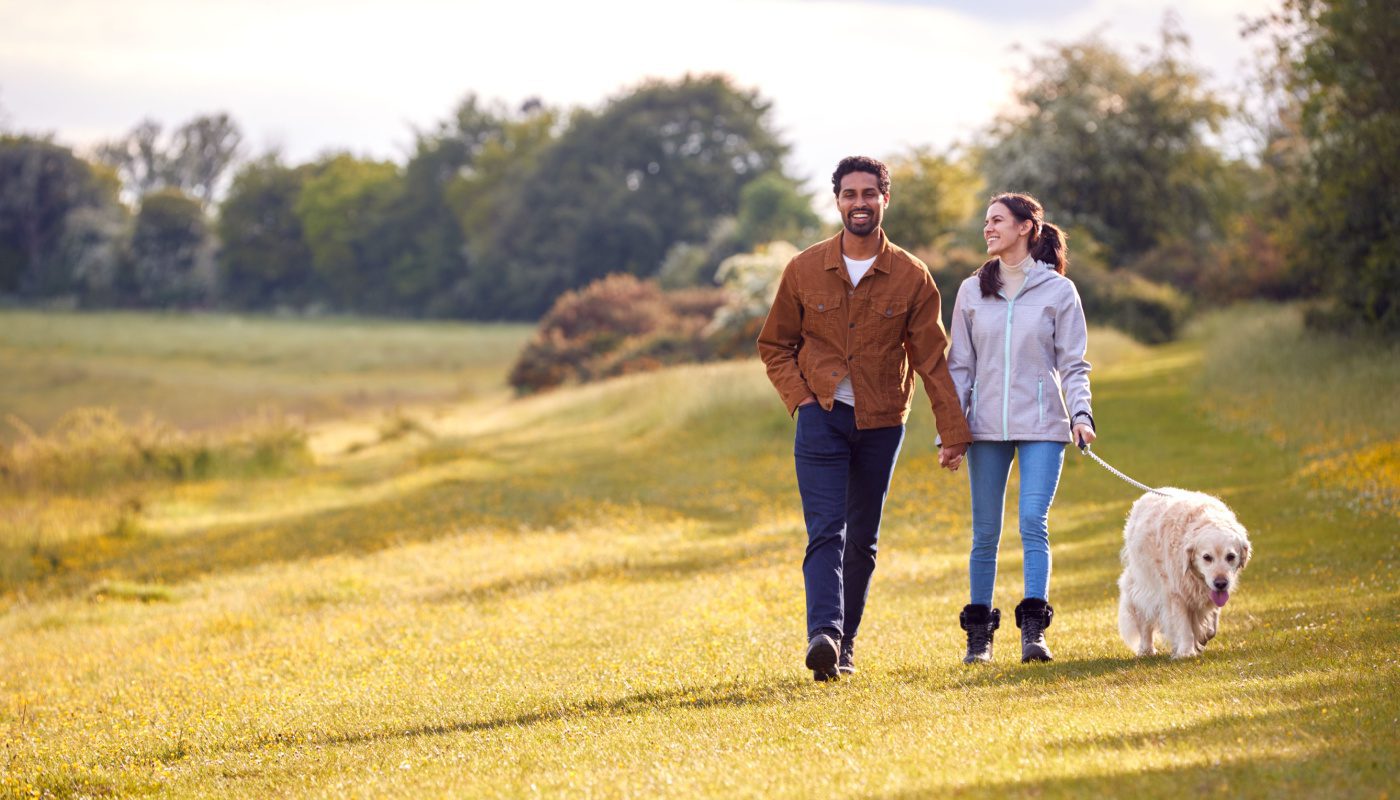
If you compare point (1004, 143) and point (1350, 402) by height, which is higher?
point (1004, 143)

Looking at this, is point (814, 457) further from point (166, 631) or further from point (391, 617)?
point (166, 631)

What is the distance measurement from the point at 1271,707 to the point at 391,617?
8.25m

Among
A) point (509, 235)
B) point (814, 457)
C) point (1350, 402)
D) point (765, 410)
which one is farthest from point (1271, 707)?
point (509, 235)

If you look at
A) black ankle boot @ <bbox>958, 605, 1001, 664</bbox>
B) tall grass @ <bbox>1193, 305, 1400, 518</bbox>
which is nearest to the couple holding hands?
black ankle boot @ <bbox>958, 605, 1001, 664</bbox>

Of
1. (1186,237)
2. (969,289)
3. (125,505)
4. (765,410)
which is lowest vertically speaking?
(125,505)

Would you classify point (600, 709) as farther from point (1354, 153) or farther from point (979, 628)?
point (1354, 153)

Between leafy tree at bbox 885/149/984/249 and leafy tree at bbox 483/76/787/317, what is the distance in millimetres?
26066

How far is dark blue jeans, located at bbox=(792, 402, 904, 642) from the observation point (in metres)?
7.25

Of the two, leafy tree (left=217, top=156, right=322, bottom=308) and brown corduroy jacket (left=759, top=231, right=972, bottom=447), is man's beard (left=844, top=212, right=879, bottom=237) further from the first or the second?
leafy tree (left=217, top=156, right=322, bottom=308)

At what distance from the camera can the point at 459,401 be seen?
47.9 m

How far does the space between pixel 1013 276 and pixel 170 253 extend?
85.2 meters

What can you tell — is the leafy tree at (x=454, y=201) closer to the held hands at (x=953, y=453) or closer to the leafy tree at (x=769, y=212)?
the leafy tree at (x=769, y=212)

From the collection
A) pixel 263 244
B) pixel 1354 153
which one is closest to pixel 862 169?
pixel 1354 153

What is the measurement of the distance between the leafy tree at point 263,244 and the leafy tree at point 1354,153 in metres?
74.2
